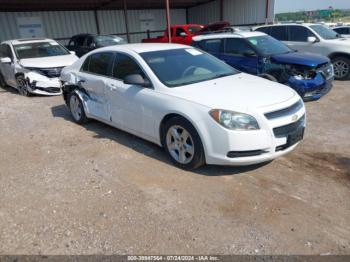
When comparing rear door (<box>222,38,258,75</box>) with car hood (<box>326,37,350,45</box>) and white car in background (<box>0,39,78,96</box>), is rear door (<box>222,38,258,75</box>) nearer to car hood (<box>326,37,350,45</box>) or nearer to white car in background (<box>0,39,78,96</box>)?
car hood (<box>326,37,350,45</box>)

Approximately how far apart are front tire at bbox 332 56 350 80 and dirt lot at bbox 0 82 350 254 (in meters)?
4.82

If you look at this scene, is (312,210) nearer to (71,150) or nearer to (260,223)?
(260,223)

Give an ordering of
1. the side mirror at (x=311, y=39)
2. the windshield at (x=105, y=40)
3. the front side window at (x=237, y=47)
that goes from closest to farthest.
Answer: the front side window at (x=237, y=47)
the side mirror at (x=311, y=39)
the windshield at (x=105, y=40)

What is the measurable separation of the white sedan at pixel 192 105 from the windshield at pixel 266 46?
9.92 feet

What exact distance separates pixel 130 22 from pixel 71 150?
62.7 ft

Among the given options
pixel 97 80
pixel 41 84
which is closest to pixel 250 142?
pixel 97 80

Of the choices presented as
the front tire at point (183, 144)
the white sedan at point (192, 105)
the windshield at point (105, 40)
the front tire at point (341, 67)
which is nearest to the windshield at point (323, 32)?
the front tire at point (341, 67)

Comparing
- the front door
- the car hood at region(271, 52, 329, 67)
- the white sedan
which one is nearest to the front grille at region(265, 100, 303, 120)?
the white sedan

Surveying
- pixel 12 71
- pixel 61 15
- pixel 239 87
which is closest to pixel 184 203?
pixel 239 87

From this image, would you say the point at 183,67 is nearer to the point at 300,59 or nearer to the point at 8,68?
the point at 300,59

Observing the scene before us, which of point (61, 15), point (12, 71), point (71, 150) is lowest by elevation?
point (71, 150)

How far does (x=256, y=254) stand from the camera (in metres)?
2.67

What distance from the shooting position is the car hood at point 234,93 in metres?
3.72

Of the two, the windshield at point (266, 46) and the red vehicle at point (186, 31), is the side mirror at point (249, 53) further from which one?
the red vehicle at point (186, 31)
